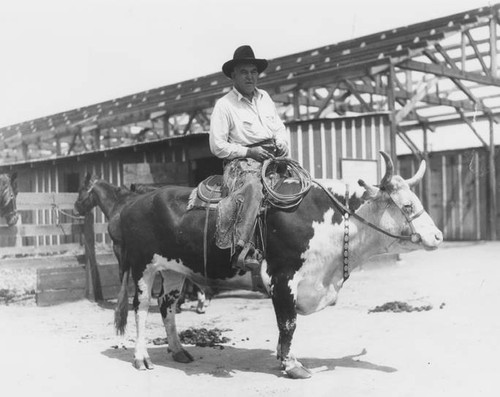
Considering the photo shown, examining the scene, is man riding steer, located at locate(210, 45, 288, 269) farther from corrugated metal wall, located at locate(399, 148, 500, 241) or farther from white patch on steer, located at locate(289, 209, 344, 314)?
corrugated metal wall, located at locate(399, 148, 500, 241)

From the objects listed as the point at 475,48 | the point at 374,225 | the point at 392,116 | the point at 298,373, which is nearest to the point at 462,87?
the point at 475,48

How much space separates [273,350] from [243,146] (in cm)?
236

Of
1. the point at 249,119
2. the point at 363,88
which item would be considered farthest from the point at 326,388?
the point at 363,88

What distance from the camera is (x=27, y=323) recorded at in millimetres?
8180

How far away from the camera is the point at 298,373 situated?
523cm

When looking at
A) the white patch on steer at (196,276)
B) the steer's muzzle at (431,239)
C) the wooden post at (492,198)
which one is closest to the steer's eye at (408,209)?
the steer's muzzle at (431,239)

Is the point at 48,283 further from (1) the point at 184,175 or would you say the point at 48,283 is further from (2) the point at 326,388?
(2) the point at 326,388

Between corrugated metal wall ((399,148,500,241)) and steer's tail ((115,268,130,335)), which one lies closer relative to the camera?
steer's tail ((115,268,130,335))

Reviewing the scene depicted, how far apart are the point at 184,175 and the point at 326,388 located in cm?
671

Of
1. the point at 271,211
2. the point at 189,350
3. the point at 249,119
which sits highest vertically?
the point at 249,119

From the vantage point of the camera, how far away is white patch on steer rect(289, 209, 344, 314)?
5422mm

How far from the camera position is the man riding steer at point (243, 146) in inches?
213

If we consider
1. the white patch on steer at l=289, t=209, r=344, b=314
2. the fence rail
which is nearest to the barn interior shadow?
the white patch on steer at l=289, t=209, r=344, b=314

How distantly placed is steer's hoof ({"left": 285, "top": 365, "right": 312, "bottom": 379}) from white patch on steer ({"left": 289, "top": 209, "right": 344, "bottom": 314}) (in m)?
0.52
